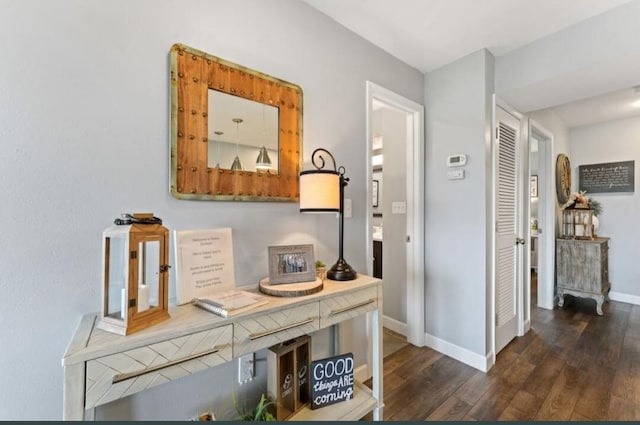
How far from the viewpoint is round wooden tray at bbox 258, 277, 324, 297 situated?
129 cm

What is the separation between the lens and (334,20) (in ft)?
6.13

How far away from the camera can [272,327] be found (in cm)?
117

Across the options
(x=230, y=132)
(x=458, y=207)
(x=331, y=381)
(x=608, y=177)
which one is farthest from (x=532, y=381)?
(x=608, y=177)

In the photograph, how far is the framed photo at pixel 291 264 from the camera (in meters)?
1.42

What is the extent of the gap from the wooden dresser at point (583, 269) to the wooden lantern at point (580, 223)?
0.13 metres

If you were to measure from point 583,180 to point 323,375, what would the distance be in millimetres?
4752

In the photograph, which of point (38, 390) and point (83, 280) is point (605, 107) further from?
point (38, 390)

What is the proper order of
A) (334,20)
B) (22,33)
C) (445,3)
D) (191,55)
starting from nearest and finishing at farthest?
(22,33)
(191,55)
(445,3)
(334,20)

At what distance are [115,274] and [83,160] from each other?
465mm

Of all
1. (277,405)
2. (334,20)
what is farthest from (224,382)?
(334,20)

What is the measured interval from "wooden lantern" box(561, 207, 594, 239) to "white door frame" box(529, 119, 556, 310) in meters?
0.31

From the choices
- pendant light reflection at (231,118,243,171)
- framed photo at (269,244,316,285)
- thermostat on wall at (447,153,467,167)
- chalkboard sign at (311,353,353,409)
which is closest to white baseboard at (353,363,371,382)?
chalkboard sign at (311,353,353,409)

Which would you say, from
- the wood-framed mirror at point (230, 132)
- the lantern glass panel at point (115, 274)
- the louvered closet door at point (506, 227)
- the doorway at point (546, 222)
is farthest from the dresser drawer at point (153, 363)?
the doorway at point (546, 222)

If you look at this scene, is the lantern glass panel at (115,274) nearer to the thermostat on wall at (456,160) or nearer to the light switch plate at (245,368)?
the light switch plate at (245,368)
